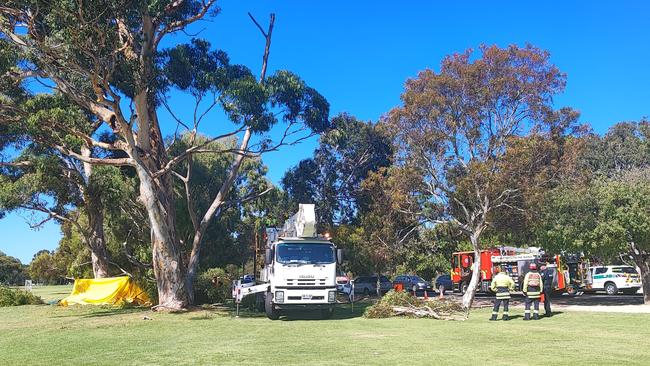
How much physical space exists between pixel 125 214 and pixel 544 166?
2265cm

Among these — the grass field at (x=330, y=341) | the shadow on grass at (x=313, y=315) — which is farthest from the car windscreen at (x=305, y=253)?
the shadow on grass at (x=313, y=315)

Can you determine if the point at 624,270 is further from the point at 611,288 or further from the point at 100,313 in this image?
the point at 100,313

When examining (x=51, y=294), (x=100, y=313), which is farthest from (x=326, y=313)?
(x=51, y=294)

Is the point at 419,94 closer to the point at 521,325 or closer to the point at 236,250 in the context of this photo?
the point at 521,325

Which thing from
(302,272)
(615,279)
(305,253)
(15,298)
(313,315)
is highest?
(305,253)

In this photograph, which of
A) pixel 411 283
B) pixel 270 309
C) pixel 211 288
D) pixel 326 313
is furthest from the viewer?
pixel 411 283

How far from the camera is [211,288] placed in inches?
1052

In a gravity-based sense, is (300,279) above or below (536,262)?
below

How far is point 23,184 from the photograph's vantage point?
26.3 meters

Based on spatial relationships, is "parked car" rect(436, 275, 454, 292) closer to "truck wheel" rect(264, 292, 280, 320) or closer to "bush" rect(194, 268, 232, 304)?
"bush" rect(194, 268, 232, 304)

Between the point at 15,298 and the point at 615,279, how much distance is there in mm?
33290

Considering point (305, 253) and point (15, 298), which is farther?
point (15, 298)

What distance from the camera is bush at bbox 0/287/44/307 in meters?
29.5

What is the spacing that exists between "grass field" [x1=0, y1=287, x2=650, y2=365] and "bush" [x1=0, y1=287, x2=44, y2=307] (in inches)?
501
